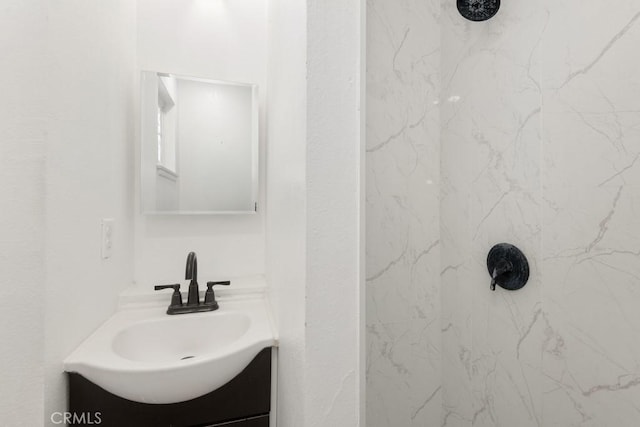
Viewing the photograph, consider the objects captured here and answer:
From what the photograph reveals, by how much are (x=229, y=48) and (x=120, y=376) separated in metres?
1.39

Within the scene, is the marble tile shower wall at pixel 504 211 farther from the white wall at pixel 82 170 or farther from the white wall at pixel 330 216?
the white wall at pixel 82 170

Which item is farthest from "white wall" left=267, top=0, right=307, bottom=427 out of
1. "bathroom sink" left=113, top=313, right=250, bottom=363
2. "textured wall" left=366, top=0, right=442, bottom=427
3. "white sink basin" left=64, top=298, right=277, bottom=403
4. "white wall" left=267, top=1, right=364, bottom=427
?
"textured wall" left=366, top=0, right=442, bottom=427

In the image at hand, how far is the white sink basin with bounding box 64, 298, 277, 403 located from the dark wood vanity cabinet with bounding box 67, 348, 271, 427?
0.04 m

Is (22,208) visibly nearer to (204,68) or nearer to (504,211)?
(204,68)

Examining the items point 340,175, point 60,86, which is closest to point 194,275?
point 60,86

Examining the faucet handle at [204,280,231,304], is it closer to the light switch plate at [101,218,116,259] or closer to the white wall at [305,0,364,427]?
the light switch plate at [101,218,116,259]

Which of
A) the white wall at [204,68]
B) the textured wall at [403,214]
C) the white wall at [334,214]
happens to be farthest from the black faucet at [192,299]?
the white wall at [334,214]

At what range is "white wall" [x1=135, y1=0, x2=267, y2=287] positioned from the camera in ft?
4.44

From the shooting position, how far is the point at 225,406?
0.91 meters

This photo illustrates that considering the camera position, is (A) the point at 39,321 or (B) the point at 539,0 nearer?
(A) the point at 39,321

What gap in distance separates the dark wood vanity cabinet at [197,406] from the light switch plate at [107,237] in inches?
15.0

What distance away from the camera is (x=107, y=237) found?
1.05 meters

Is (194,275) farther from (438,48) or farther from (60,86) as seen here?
(438,48)

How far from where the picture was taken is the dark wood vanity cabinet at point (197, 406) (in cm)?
82
